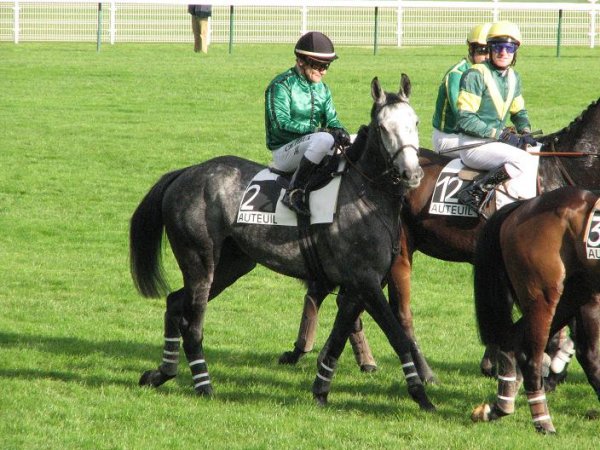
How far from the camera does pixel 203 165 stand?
8.41 m

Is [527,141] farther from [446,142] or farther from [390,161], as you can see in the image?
[390,161]

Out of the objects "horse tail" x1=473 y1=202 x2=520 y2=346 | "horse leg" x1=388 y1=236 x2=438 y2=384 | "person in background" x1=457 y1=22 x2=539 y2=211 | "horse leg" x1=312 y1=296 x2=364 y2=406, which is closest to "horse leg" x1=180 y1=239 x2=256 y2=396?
"horse leg" x1=312 y1=296 x2=364 y2=406

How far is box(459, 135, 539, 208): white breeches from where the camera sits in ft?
28.4

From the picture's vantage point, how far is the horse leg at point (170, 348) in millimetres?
8211

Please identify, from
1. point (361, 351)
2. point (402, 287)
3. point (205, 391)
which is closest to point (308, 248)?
point (205, 391)

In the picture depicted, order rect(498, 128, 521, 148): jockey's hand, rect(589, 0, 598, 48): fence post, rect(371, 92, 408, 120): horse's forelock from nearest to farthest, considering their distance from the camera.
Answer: rect(371, 92, 408, 120): horse's forelock → rect(498, 128, 521, 148): jockey's hand → rect(589, 0, 598, 48): fence post

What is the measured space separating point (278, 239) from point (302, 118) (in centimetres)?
90

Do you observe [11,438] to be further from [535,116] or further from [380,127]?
[535,116]

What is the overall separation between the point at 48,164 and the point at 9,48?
11.0 meters

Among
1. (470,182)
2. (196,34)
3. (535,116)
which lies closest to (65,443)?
(470,182)

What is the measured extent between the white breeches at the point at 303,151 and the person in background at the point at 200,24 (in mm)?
20030

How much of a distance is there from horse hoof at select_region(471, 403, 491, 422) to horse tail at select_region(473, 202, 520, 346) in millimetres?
423

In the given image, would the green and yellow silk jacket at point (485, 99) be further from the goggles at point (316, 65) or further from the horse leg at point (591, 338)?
the horse leg at point (591, 338)

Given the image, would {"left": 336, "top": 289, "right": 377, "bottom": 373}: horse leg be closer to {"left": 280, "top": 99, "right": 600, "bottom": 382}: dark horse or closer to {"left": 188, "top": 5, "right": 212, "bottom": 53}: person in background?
{"left": 280, "top": 99, "right": 600, "bottom": 382}: dark horse
